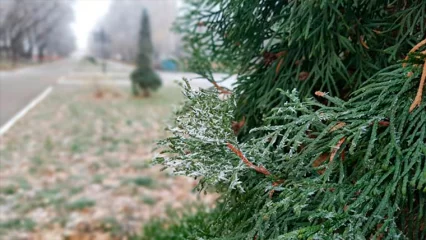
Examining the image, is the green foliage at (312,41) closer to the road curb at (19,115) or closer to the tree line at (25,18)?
the road curb at (19,115)

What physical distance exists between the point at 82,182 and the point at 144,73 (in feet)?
36.5

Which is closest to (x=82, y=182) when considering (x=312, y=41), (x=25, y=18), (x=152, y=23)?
(x=312, y=41)

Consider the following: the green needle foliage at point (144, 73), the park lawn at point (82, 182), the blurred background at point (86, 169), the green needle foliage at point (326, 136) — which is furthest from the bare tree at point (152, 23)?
the green needle foliage at point (326, 136)

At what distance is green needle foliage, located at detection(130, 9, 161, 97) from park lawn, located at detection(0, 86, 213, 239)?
6.32 meters

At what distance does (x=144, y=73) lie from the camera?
52.5 feet

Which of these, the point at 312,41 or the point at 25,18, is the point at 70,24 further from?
the point at 312,41

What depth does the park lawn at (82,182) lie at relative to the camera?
3.94 m

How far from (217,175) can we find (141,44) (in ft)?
52.1

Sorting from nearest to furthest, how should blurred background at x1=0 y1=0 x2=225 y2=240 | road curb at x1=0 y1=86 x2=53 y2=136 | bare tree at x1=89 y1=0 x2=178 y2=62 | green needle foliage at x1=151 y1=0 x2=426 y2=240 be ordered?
1. green needle foliage at x1=151 y1=0 x2=426 y2=240
2. blurred background at x1=0 y1=0 x2=225 y2=240
3. road curb at x1=0 y1=86 x2=53 y2=136
4. bare tree at x1=89 y1=0 x2=178 y2=62

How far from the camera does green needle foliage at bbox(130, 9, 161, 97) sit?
16000 millimetres

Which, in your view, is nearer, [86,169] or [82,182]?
[82,182]

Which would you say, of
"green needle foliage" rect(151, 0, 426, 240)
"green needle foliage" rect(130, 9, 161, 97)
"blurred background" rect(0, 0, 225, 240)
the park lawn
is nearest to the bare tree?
"green needle foliage" rect(130, 9, 161, 97)

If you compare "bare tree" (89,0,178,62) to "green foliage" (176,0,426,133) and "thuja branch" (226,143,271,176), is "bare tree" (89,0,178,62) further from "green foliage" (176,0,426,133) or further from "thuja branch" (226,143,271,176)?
"thuja branch" (226,143,271,176)

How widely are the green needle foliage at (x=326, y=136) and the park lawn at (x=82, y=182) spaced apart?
1.83ft
